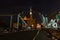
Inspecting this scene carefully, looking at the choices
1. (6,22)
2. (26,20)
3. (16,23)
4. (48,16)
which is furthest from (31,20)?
(6,22)

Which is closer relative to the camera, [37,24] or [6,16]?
[6,16]

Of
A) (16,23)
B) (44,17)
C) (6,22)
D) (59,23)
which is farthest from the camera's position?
(44,17)

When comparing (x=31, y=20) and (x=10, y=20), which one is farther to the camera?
(x=31, y=20)

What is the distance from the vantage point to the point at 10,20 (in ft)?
268

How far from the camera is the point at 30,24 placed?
332 ft

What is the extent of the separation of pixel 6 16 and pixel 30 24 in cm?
1593

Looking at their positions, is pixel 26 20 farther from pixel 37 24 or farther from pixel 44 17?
pixel 44 17

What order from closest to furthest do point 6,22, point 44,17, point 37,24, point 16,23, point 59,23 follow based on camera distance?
point 59,23 < point 6,22 < point 16,23 < point 37,24 < point 44,17

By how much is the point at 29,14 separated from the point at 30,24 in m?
21.0

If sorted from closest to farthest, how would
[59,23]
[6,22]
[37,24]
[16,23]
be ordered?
[59,23], [6,22], [16,23], [37,24]

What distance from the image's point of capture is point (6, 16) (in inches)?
3580

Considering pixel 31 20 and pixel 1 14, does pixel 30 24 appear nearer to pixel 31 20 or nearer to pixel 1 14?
pixel 31 20

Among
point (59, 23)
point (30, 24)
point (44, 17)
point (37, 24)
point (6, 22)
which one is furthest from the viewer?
point (44, 17)

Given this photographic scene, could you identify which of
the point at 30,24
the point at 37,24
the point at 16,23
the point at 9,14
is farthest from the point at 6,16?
the point at 37,24
